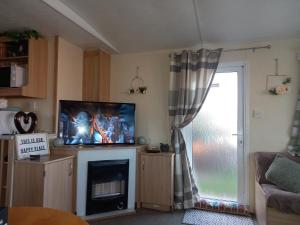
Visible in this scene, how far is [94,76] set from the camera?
134 inches

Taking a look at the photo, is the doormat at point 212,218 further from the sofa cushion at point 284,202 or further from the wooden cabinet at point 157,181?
the sofa cushion at point 284,202

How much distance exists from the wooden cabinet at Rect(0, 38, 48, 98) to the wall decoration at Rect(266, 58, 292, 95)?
118 inches

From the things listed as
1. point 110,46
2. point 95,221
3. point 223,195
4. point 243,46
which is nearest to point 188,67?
point 243,46

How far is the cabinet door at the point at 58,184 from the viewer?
2305 mm

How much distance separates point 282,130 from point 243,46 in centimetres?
124

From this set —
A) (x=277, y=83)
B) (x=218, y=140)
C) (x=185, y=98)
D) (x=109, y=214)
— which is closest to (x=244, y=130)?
(x=218, y=140)

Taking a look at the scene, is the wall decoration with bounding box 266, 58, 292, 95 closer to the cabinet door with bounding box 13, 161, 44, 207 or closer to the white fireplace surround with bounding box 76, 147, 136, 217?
the white fireplace surround with bounding box 76, 147, 136, 217

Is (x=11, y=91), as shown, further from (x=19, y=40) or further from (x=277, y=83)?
(x=277, y=83)

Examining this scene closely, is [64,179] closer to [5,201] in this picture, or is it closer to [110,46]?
[5,201]

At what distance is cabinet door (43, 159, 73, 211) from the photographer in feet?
7.56

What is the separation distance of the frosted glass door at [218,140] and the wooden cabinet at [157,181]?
20.2 inches

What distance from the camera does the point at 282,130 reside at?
286 cm

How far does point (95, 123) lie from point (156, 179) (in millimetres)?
1134

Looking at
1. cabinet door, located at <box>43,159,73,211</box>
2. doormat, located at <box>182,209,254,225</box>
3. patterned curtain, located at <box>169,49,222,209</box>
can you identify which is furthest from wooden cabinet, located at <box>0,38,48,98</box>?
A: doormat, located at <box>182,209,254,225</box>
